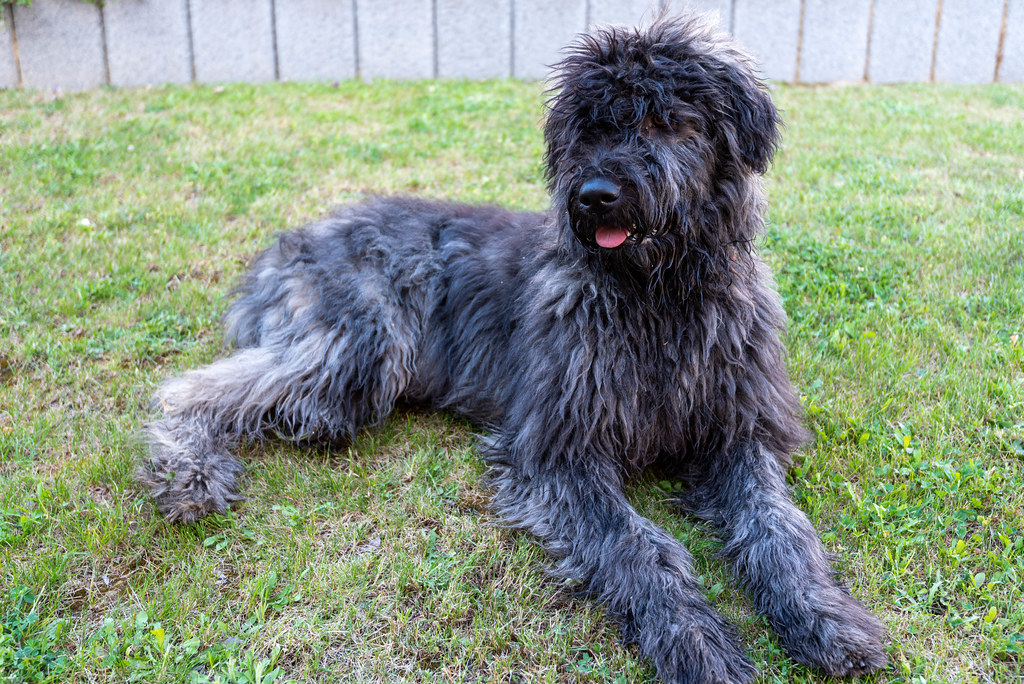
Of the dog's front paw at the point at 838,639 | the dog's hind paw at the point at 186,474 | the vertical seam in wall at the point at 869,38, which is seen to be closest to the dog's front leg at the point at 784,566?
the dog's front paw at the point at 838,639

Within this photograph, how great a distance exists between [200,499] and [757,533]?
2.37 m

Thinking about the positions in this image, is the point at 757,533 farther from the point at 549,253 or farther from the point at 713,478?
the point at 549,253

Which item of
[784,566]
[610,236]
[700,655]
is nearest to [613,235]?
[610,236]

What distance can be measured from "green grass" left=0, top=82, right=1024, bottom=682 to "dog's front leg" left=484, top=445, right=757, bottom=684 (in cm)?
10

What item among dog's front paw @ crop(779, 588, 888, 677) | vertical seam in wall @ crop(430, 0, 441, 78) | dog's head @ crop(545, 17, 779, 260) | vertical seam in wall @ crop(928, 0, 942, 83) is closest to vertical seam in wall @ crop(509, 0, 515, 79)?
vertical seam in wall @ crop(430, 0, 441, 78)

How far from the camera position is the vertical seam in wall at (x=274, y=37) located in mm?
10758

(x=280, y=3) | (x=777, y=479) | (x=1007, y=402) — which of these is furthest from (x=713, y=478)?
(x=280, y=3)

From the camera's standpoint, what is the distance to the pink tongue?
306cm

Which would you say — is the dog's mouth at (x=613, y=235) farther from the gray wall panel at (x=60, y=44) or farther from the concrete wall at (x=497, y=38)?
the gray wall panel at (x=60, y=44)

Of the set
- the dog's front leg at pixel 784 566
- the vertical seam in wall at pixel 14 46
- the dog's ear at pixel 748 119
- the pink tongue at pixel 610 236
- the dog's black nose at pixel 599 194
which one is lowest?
the dog's front leg at pixel 784 566

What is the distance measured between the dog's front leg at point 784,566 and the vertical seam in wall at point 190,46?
980 cm

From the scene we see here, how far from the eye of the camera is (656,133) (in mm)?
3104

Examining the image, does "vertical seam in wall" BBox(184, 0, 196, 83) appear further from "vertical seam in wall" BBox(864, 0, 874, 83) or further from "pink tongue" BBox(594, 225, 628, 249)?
"vertical seam in wall" BBox(864, 0, 874, 83)

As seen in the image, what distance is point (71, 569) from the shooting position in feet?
10.1
